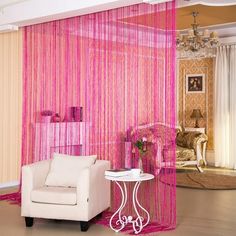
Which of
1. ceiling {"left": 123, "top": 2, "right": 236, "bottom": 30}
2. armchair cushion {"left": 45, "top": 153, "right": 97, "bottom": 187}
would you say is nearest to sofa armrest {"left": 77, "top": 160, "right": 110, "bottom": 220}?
armchair cushion {"left": 45, "top": 153, "right": 97, "bottom": 187}

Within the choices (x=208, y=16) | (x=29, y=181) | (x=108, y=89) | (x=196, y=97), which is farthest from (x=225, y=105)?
(x=29, y=181)

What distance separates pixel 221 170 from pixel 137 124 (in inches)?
189

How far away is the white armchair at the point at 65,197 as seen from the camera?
491 cm

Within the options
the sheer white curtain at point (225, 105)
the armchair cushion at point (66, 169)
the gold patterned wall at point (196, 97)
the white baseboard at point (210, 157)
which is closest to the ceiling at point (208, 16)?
the sheer white curtain at point (225, 105)

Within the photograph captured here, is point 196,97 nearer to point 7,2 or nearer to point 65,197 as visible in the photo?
point 7,2

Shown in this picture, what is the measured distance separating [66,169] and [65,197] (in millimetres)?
596

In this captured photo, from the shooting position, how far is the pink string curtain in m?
5.08

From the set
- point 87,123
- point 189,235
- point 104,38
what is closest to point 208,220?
point 189,235

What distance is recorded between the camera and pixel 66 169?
5469mm

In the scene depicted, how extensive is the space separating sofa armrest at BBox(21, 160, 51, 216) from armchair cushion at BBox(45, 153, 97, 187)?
0.12 meters

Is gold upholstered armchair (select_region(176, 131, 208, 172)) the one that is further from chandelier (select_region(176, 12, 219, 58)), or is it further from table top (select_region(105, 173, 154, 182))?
table top (select_region(105, 173, 154, 182))

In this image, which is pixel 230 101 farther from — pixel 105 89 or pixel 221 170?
pixel 105 89

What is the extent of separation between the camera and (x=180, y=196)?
6777 millimetres

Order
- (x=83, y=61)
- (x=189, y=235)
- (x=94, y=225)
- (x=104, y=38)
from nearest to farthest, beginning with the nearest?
(x=189, y=235) < (x=94, y=225) < (x=104, y=38) < (x=83, y=61)
